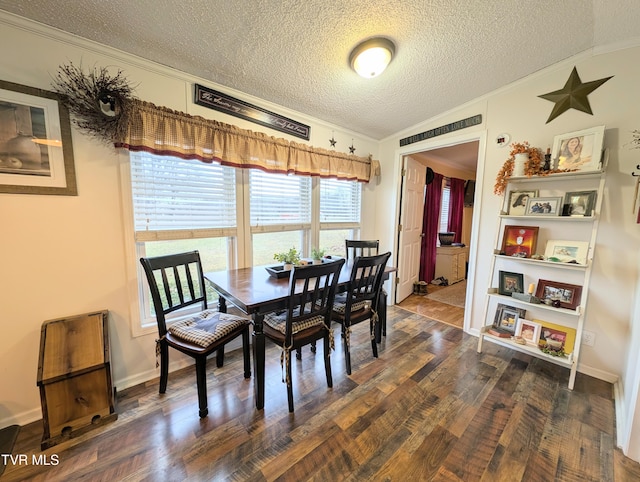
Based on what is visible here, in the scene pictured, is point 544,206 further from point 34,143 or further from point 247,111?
point 34,143

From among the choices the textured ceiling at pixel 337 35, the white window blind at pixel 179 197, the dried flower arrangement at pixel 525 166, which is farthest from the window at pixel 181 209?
the dried flower arrangement at pixel 525 166

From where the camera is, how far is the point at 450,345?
2.46m

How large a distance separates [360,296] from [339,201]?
63.1 inches

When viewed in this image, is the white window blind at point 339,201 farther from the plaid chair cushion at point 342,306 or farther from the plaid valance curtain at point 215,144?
the plaid chair cushion at point 342,306

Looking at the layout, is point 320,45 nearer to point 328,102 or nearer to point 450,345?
point 328,102

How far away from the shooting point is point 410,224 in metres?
3.61

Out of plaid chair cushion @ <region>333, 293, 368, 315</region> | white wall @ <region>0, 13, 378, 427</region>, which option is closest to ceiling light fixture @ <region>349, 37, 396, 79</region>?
white wall @ <region>0, 13, 378, 427</region>

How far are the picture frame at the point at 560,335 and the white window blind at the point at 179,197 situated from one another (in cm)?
295

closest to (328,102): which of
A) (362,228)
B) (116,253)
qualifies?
(362,228)

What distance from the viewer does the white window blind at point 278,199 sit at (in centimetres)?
244

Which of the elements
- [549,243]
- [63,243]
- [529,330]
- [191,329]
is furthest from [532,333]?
[63,243]

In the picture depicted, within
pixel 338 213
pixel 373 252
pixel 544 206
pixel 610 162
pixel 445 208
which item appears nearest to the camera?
pixel 610 162

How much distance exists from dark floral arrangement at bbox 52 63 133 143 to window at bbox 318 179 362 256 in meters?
1.94

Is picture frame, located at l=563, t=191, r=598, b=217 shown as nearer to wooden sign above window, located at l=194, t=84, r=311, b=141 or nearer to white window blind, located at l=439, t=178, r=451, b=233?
wooden sign above window, located at l=194, t=84, r=311, b=141
